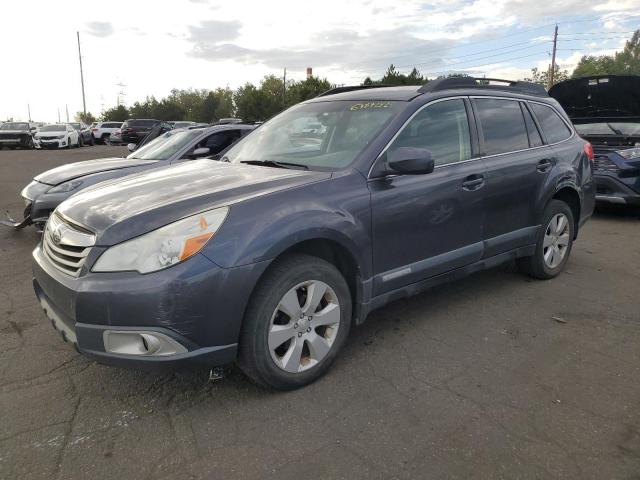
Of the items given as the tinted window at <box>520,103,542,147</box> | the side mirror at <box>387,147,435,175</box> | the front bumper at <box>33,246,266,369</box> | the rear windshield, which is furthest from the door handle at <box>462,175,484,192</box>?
the rear windshield

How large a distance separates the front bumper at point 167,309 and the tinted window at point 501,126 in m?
2.38

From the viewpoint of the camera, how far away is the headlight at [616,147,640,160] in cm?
727

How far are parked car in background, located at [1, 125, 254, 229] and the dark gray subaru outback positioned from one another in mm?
2667

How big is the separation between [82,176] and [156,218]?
4269mm

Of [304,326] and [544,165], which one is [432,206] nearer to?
[304,326]

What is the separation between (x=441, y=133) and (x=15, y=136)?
2912cm

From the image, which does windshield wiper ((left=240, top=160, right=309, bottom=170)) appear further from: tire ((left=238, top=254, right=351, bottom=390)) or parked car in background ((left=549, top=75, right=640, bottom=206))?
parked car in background ((left=549, top=75, right=640, bottom=206))

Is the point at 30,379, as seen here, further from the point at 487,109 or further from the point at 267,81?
the point at 267,81

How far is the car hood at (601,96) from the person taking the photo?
796cm

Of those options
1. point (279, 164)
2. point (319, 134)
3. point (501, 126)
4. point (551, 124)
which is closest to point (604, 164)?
point (551, 124)

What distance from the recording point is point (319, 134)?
145 inches

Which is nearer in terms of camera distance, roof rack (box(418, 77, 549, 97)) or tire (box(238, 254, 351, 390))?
tire (box(238, 254, 351, 390))

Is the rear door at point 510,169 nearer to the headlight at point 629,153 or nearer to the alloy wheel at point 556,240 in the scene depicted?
Result: the alloy wheel at point 556,240

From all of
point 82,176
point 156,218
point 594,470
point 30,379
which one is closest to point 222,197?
point 156,218
